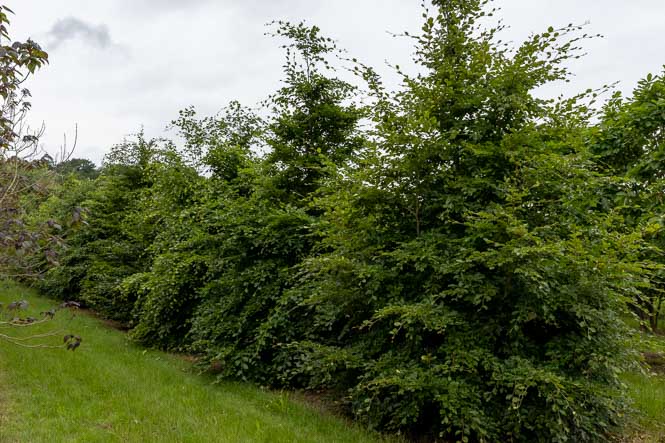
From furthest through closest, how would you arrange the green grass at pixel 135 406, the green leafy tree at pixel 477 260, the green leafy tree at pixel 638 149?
the green leafy tree at pixel 638 149
the green grass at pixel 135 406
the green leafy tree at pixel 477 260

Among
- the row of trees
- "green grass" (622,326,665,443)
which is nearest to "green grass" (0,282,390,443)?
the row of trees

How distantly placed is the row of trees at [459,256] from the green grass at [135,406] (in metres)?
0.44

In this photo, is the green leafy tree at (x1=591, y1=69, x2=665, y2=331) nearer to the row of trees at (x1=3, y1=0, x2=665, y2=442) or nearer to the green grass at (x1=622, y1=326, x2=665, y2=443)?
the row of trees at (x1=3, y1=0, x2=665, y2=442)

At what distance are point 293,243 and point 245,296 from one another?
113cm

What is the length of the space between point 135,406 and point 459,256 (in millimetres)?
3792

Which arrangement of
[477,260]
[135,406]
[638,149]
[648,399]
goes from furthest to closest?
[638,149] < [648,399] < [135,406] < [477,260]

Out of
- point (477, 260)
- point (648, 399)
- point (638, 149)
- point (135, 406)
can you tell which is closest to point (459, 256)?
point (477, 260)

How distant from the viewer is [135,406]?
15.5ft

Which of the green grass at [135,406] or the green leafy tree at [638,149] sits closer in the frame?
the green grass at [135,406]

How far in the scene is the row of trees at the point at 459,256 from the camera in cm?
360

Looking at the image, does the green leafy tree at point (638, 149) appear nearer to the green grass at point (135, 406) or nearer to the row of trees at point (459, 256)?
the row of trees at point (459, 256)

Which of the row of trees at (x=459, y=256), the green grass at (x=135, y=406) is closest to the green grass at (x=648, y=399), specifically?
the row of trees at (x=459, y=256)

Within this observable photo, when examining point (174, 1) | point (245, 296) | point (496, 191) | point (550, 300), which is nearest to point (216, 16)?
point (174, 1)

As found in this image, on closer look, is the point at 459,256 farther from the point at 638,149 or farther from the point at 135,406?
the point at 638,149
